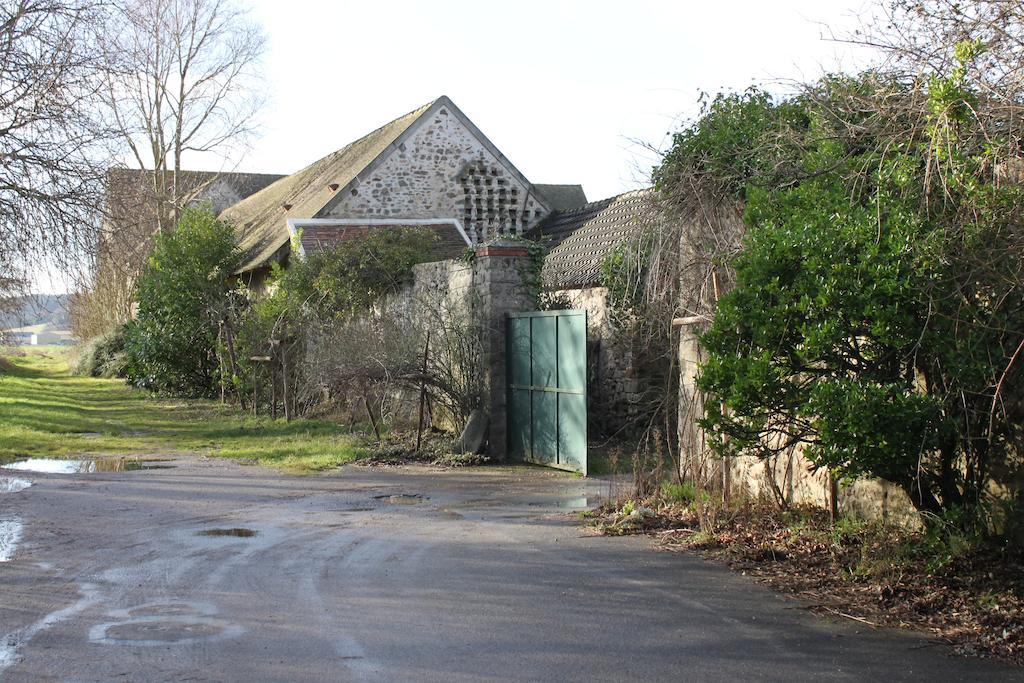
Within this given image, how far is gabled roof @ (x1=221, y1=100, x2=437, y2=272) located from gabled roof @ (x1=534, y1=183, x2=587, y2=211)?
8412mm

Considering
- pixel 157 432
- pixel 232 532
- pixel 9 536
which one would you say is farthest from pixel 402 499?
pixel 157 432

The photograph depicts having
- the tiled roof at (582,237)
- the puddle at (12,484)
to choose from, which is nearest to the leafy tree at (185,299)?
the tiled roof at (582,237)

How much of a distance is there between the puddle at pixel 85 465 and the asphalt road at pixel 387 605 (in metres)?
2.53

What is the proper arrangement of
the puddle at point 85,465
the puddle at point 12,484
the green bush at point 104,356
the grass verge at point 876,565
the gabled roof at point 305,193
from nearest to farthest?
the grass verge at point 876,565
the puddle at point 12,484
the puddle at point 85,465
the gabled roof at point 305,193
the green bush at point 104,356

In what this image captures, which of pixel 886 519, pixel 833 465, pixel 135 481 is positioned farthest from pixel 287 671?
pixel 135 481

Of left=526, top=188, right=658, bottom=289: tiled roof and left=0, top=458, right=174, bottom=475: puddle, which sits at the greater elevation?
left=526, top=188, right=658, bottom=289: tiled roof

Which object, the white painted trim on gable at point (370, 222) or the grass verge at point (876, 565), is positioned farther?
the white painted trim on gable at point (370, 222)

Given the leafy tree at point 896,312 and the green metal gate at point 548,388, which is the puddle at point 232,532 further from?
the green metal gate at point 548,388

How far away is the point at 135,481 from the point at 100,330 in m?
32.4

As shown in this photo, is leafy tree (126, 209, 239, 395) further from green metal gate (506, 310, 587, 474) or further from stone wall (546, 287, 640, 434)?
green metal gate (506, 310, 587, 474)

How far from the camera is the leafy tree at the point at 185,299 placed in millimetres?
25234

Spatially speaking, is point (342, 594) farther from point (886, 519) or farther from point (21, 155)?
point (21, 155)

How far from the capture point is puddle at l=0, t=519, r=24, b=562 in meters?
8.39

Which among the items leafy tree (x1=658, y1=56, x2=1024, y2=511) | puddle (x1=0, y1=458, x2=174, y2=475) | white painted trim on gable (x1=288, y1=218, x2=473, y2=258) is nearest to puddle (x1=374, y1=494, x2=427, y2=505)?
puddle (x1=0, y1=458, x2=174, y2=475)
